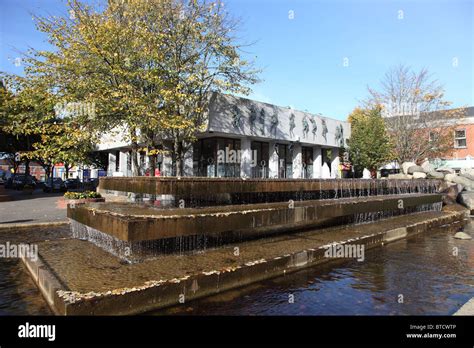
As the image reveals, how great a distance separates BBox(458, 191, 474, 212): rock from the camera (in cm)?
1900

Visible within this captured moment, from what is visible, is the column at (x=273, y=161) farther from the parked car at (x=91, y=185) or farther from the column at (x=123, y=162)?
the parked car at (x=91, y=185)

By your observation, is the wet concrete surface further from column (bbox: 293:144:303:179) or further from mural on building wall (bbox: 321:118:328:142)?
mural on building wall (bbox: 321:118:328:142)

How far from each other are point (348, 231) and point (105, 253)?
274 inches

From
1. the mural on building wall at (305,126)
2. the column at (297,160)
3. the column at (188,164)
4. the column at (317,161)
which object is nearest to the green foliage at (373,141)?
the column at (317,161)

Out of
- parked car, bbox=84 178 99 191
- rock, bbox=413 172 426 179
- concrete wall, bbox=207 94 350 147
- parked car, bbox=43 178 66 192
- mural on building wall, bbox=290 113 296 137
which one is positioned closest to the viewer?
concrete wall, bbox=207 94 350 147

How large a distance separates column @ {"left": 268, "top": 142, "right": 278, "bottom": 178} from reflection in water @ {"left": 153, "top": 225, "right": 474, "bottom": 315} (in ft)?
67.3

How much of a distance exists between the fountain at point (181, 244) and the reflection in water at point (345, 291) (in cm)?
26

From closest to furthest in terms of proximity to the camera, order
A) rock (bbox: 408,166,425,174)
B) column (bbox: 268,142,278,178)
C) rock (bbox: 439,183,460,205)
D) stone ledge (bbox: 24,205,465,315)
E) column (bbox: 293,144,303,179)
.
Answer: stone ledge (bbox: 24,205,465,315) < rock (bbox: 439,183,460,205) < rock (bbox: 408,166,425,174) < column (bbox: 268,142,278,178) < column (bbox: 293,144,303,179)

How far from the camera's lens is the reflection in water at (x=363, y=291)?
15.8 feet

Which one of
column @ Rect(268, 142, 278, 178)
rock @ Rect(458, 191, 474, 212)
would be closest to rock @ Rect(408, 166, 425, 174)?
rock @ Rect(458, 191, 474, 212)

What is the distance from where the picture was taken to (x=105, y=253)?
6.93m

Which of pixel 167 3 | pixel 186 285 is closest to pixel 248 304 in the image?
pixel 186 285

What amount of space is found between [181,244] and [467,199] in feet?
63.0
